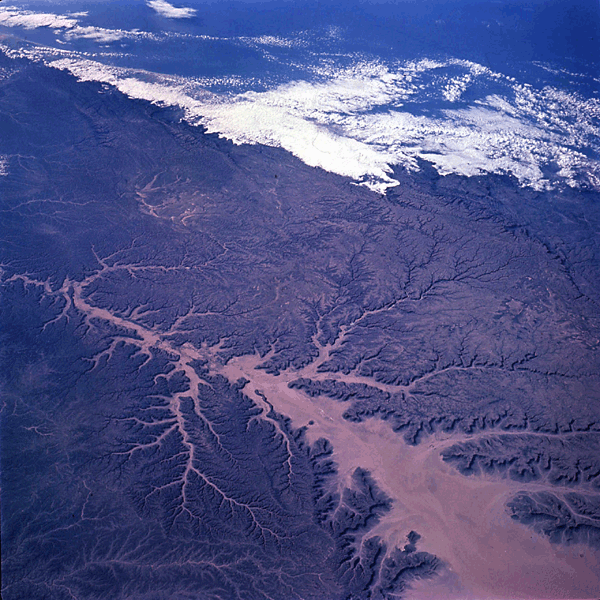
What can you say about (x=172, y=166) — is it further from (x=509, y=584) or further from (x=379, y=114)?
(x=509, y=584)

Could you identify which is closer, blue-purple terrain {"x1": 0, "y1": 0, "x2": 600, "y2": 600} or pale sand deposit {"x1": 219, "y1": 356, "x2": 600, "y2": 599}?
pale sand deposit {"x1": 219, "y1": 356, "x2": 600, "y2": 599}

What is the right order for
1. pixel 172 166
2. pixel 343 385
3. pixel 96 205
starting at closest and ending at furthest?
pixel 343 385 → pixel 96 205 → pixel 172 166

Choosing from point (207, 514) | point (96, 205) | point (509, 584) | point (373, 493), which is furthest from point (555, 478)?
point (96, 205)

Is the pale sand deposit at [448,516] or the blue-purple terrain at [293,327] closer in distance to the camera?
the pale sand deposit at [448,516]

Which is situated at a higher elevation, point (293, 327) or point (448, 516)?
point (293, 327)
